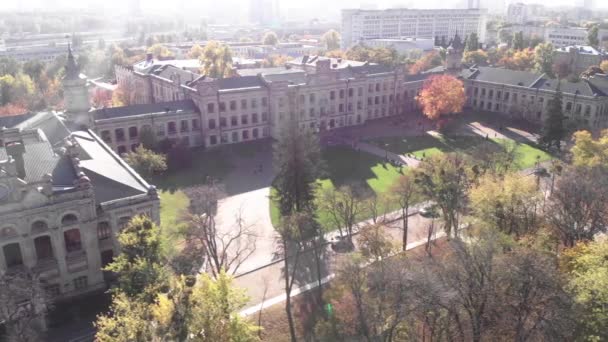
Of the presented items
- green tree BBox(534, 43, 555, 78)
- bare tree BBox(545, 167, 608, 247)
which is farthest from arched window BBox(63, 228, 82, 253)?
green tree BBox(534, 43, 555, 78)

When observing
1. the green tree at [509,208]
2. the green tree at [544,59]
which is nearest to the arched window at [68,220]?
the green tree at [509,208]

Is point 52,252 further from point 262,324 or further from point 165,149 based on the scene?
point 165,149

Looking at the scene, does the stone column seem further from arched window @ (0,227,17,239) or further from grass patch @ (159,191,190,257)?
grass patch @ (159,191,190,257)

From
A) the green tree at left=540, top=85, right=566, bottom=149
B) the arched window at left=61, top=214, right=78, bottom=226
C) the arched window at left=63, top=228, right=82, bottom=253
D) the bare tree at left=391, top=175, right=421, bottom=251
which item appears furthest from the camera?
the green tree at left=540, top=85, right=566, bottom=149

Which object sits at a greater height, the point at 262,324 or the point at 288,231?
the point at 288,231

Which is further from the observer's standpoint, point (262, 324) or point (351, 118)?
point (351, 118)

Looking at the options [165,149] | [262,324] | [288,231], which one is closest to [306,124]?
[165,149]

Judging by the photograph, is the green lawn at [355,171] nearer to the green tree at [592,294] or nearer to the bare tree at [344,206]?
the bare tree at [344,206]

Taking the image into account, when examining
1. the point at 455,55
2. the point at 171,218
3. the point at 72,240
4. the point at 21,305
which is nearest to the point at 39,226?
the point at 72,240
